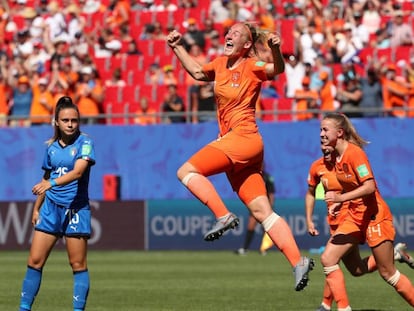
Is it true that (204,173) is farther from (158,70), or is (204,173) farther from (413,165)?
(158,70)

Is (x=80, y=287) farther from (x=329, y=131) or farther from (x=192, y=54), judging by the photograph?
(x=192, y=54)

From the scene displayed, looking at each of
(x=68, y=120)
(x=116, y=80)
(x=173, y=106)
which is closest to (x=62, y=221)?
(x=68, y=120)

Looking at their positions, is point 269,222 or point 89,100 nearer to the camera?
point 269,222

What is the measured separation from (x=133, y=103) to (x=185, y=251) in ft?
13.2

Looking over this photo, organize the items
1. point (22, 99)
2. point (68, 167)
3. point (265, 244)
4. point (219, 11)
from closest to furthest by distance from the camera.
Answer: point (68, 167)
point (265, 244)
point (22, 99)
point (219, 11)

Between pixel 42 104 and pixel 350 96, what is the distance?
713 cm

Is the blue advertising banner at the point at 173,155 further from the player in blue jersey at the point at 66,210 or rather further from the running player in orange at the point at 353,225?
the player in blue jersey at the point at 66,210

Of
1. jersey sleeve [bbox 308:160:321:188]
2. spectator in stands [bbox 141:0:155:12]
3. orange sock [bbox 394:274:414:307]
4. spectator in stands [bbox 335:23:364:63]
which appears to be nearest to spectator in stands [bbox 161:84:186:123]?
spectator in stands [bbox 335:23:364:63]

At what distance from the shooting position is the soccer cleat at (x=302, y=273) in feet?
37.3

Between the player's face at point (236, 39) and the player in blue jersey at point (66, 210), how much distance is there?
1.55 meters

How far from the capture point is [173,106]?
2688 centimetres

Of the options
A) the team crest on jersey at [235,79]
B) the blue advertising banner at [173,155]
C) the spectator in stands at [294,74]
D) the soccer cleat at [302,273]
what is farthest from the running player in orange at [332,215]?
the spectator in stands at [294,74]

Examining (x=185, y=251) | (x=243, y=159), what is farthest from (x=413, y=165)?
(x=243, y=159)

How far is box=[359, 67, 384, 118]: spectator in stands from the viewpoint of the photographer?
984 inches
